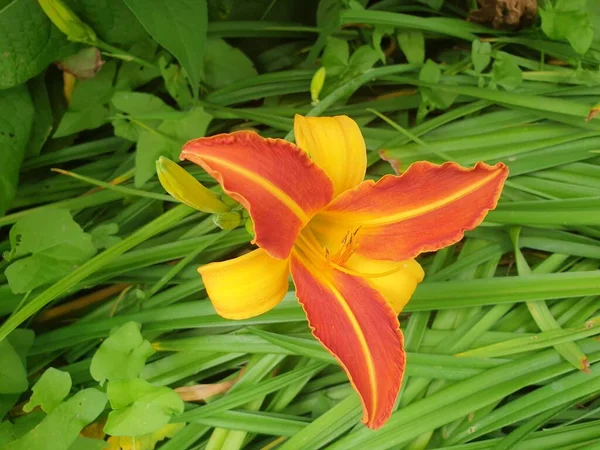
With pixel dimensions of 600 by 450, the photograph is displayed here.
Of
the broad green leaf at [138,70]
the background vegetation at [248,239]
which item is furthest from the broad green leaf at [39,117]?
the broad green leaf at [138,70]

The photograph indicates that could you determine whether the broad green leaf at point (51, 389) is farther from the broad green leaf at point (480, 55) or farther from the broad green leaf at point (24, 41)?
the broad green leaf at point (480, 55)

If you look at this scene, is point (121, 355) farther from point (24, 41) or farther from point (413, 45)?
point (413, 45)

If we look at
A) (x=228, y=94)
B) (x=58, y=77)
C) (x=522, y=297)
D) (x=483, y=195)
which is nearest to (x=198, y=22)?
(x=228, y=94)

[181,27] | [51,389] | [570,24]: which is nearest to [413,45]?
[570,24]

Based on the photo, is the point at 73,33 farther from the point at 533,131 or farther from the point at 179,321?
the point at 533,131

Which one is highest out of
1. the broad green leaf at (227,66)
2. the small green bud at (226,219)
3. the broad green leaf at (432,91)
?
the broad green leaf at (227,66)

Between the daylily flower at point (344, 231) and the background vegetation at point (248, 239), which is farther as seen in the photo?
the background vegetation at point (248, 239)
